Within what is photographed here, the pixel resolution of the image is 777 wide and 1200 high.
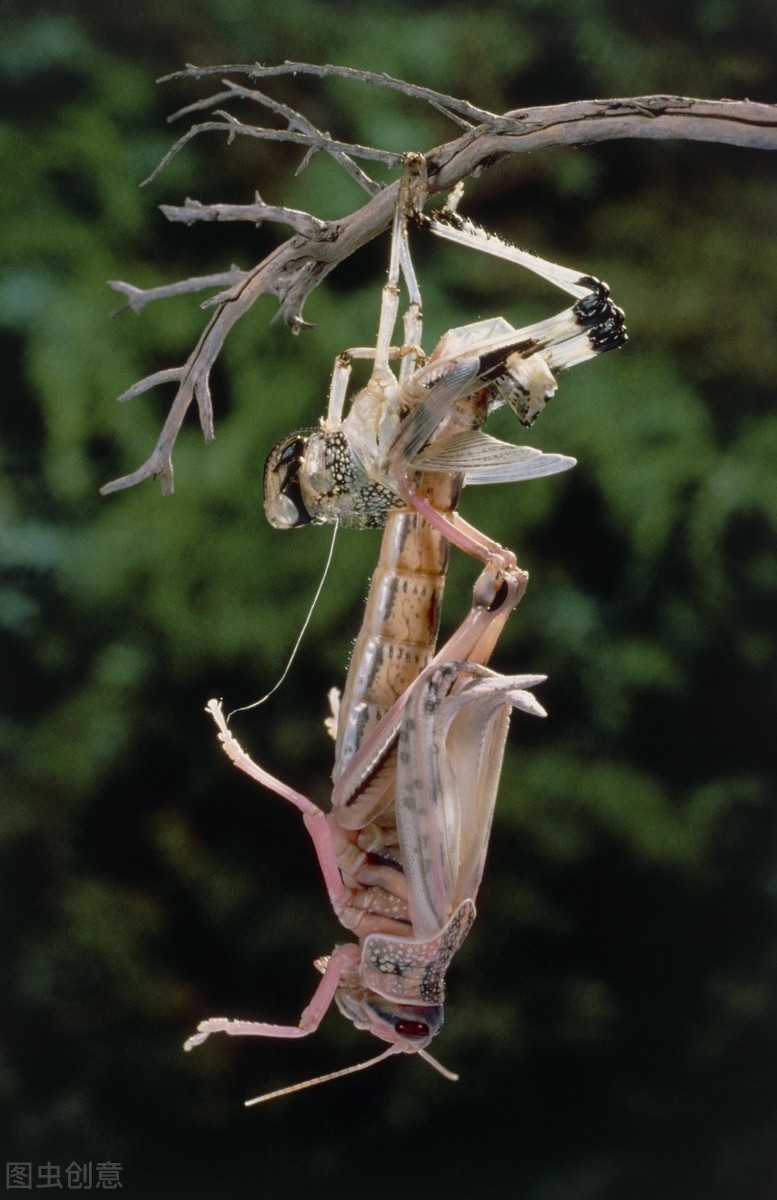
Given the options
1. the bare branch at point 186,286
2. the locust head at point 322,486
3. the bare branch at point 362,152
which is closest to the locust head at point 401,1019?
the locust head at point 322,486

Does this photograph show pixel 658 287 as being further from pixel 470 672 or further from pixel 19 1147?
pixel 19 1147

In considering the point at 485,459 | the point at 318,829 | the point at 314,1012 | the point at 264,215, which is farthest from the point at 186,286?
the point at 314,1012

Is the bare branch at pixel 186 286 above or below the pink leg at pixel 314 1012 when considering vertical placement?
above

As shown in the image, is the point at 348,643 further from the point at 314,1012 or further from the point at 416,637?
the point at 314,1012

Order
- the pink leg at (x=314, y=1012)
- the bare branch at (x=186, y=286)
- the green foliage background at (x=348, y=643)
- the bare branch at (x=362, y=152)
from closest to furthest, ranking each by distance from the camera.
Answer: the bare branch at (x=362, y=152) → the pink leg at (x=314, y=1012) → the bare branch at (x=186, y=286) → the green foliage background at (x=348, y=643)

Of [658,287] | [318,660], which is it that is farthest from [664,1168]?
[658,287]

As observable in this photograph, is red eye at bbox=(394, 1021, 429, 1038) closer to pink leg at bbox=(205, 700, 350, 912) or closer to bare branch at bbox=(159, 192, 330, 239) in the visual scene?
pink leg at bbox=(205, 700, 350, 912)

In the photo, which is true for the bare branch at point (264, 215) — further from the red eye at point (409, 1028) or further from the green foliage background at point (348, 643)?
the red eye at point (409, 1028)
